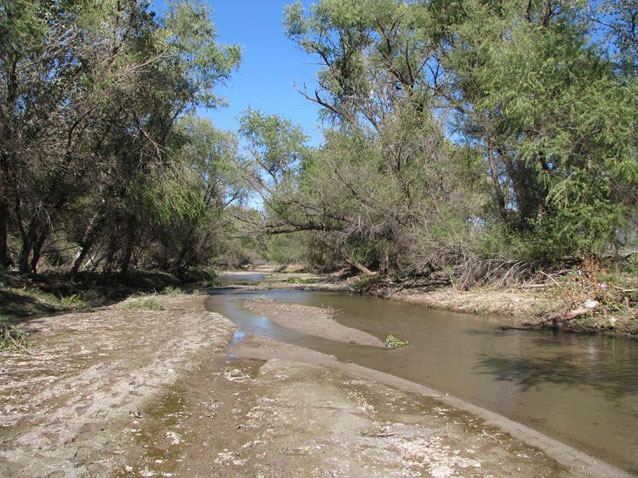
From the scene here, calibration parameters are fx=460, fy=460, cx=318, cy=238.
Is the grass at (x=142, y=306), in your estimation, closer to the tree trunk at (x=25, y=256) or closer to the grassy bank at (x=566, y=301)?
the tree trunk at (x=25, y=256)

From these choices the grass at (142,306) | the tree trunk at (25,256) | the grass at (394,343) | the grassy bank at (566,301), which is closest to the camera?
the grass at (394,343)

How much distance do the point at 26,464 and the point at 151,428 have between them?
4.36 feet

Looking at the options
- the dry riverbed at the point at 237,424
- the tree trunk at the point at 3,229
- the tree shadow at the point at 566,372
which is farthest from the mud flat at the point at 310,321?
the tree trunk at the point at 3,229

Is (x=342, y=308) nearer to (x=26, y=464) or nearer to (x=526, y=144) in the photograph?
(x=526, y=144)

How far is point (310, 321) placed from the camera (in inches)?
565

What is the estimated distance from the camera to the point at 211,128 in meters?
29.8

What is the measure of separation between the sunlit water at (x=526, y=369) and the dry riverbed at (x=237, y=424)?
58cm

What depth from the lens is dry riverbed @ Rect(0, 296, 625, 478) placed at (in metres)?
4.44

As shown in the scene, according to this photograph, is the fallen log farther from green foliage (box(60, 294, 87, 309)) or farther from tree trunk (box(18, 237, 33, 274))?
tree trunk (box(18, 237, 33, 274))

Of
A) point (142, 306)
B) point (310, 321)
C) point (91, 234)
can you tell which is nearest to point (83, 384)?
point (310, 321)

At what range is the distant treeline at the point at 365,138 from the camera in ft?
44.4

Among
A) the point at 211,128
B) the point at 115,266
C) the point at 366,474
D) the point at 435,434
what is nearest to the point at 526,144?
the point at 435,434

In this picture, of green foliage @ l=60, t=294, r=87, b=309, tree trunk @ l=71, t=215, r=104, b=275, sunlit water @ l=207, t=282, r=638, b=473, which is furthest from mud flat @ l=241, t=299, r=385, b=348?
tree trunk @ l=71, t=215, r=104, b=275

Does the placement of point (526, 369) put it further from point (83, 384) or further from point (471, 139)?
point (471, 139)
